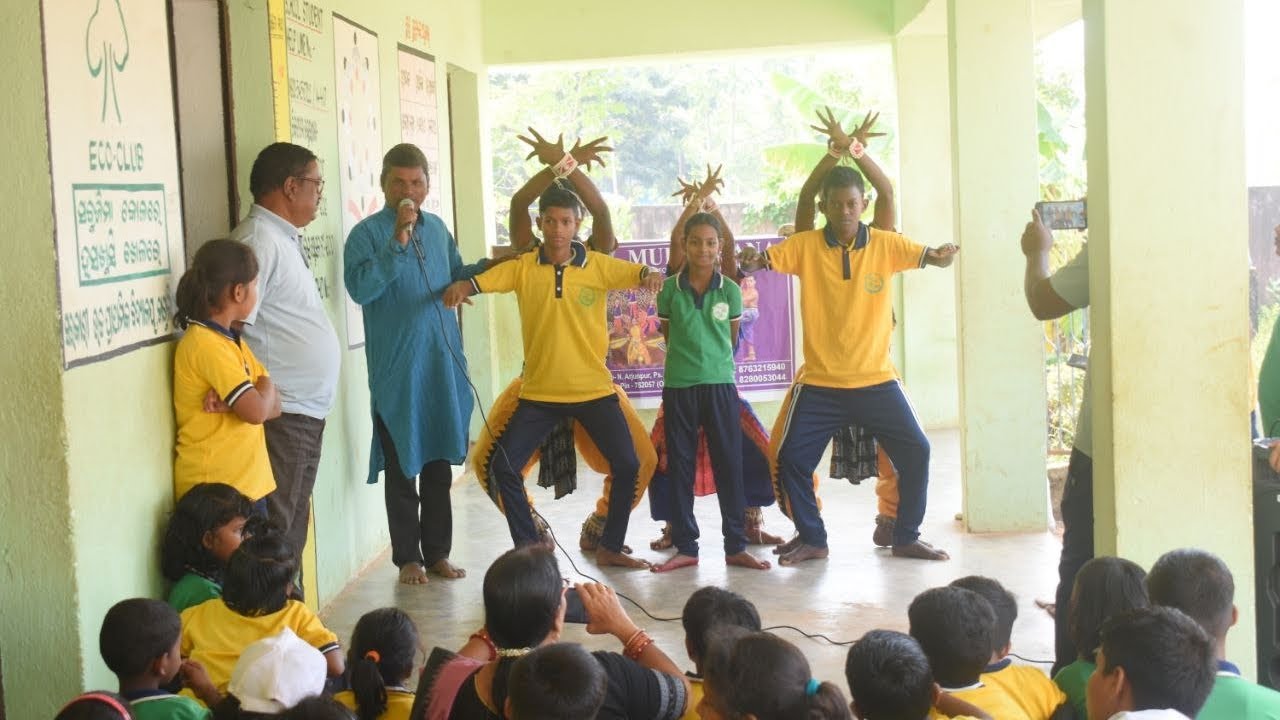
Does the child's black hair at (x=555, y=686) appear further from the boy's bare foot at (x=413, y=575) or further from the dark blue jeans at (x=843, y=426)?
the dark blue jeans at (x=843, y=426)

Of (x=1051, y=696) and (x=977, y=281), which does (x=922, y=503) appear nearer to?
(x=977, y=281)

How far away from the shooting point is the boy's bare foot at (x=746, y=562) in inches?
241

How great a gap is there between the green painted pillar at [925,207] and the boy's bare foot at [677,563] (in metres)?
3.77

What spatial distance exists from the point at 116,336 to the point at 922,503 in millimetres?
3682

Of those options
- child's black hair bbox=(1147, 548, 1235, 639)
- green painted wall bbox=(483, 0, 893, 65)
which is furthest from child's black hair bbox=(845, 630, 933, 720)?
green painted wall bbox=(483, 0, 893, 65)

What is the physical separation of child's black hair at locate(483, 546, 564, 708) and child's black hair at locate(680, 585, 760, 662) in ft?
1.61

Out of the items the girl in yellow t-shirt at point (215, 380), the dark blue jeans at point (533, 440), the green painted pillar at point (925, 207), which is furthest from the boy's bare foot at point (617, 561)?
the green painted pillar at point (925, 207)

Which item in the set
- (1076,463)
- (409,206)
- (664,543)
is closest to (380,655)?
(1076,463)

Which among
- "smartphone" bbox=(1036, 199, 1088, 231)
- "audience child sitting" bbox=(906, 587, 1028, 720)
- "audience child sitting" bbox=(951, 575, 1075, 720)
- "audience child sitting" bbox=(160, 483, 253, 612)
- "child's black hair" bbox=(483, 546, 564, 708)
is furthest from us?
"smartphone" bbox=(1036, 199, 1088, 231)

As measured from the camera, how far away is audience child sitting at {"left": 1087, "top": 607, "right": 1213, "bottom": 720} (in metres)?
2.58

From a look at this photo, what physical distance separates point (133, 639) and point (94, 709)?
0.47 meters

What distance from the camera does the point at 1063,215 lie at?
4.60 meters

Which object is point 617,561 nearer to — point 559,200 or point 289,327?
point 559,200

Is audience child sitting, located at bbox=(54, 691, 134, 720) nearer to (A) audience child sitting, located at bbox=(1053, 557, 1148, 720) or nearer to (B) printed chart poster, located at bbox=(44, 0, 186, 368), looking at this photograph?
(B) printed chart poster, located at bbox=(44, 0, 186, 368)
